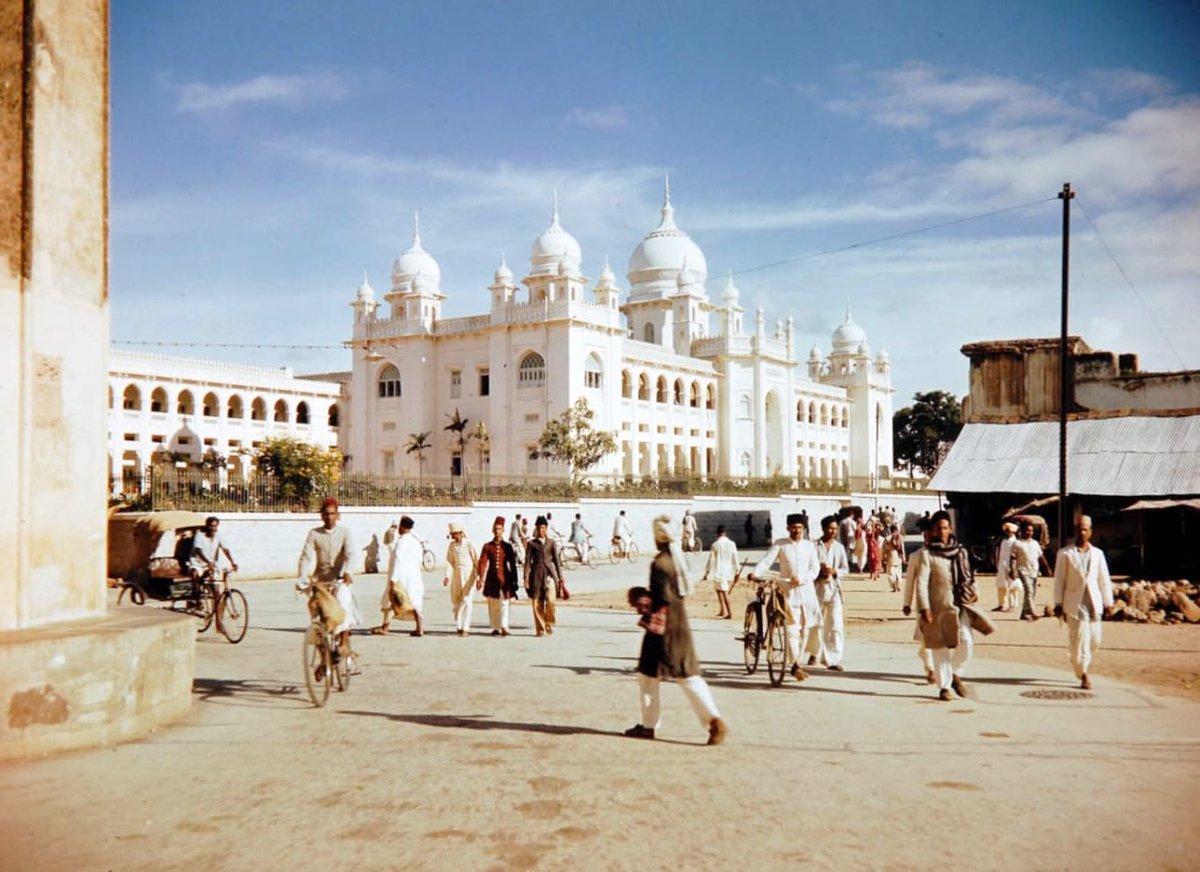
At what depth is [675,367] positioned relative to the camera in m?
63.1

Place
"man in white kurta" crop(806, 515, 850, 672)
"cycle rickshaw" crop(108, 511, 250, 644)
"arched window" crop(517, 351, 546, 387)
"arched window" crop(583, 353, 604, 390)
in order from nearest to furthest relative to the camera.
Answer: "man in white kurta" crop(806, 515, 850, 672), "cycle rickshaw" crop(108, 511, 250, 644), "arched window" crop(517, 351, 546, 387), "arched window" crop(583, 353, 604, 390)

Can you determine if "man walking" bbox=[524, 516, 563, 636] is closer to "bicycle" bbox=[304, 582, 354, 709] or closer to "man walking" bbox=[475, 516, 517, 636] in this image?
"man walking" bbox=[475, 516, 517, 636]

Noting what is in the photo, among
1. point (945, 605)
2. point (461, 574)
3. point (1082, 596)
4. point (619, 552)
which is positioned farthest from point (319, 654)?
point (619, 552)

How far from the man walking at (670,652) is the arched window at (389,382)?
175 feet

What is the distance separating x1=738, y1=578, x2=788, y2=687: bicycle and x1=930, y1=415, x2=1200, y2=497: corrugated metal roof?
16.7m

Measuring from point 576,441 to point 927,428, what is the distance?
4621cm

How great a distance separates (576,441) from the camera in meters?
50.9

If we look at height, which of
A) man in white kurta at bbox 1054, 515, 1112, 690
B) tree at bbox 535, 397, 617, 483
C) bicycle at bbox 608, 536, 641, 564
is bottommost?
bicycle at bbox 608, 536, 641, 564

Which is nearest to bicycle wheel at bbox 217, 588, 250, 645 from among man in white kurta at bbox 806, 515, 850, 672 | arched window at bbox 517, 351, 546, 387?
man in white kurta at bbox 806, 515, 850, 672

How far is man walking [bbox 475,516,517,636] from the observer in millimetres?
13328

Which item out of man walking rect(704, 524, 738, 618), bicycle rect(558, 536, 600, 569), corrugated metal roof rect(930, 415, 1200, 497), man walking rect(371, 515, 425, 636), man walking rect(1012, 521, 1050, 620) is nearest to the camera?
man walking rect(371, 515, 425, 636)

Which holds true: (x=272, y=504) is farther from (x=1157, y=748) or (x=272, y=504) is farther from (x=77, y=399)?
(x=1157, y=748)

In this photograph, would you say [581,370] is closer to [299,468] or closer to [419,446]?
[419,446]

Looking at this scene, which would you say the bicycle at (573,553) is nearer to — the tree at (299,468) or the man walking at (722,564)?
the tree at (299,468)
